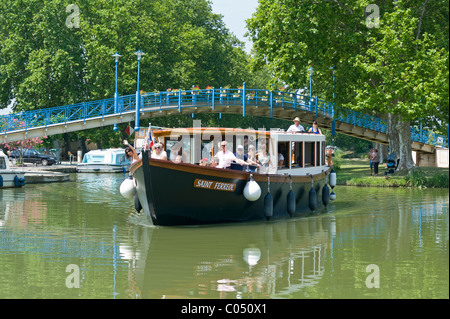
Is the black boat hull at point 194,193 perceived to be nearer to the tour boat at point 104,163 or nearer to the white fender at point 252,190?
the white fender at point 252,190

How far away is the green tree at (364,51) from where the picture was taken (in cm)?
3219

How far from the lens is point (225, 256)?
13.7m

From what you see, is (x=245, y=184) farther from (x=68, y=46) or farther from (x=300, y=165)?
(x=68, y=46)

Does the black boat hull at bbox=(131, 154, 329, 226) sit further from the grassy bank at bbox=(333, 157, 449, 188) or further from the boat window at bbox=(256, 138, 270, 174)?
the grassy bank at bbox=(333, 157, 449, 188)

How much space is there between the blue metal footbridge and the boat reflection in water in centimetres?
2542

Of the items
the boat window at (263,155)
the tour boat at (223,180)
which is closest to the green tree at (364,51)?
the tour boat at (223,180)

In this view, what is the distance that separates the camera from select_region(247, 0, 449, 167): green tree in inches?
1267

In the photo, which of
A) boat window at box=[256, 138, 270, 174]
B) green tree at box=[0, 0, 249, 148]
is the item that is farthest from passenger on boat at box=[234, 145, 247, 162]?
green tree at box=[0, 0, 249, 148]

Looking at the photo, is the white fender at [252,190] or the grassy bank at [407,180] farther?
the grassy bank at [407,180]

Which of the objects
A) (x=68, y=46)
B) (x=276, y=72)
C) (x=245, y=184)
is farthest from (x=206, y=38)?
(x=245, y=184)

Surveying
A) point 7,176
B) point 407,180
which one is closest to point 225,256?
point 7,176

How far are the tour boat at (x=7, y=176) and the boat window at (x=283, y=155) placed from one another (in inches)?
626

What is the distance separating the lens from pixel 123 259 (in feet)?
43.4

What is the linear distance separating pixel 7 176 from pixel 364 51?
63.3ft
